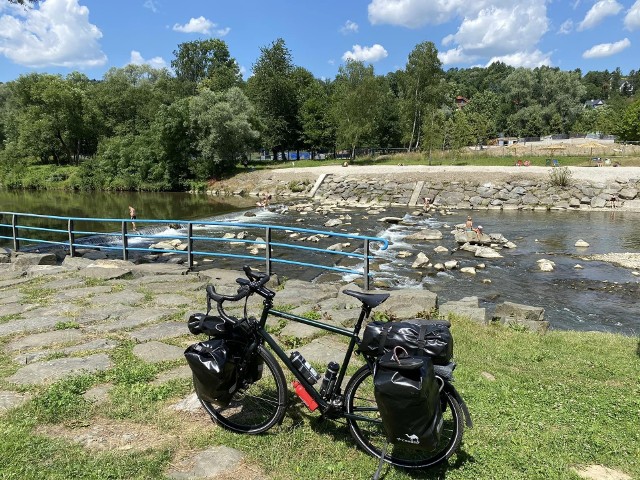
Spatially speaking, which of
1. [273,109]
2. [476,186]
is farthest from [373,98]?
[476,186]

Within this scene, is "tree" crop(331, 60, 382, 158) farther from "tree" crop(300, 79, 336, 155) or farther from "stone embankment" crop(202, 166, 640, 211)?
"stone embankment" crop(202, 166, 640, 211)

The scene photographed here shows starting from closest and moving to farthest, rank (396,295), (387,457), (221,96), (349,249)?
(387,457) < (396,295) < (349,249) < (221,96)

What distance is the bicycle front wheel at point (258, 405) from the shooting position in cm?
344

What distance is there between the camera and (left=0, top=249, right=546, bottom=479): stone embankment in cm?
348

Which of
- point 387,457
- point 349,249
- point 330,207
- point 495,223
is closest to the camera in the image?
point 387,457

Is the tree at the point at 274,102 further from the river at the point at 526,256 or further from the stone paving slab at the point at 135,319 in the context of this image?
the stone paving slab at the point at 135,319

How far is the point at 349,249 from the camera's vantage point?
18.2m

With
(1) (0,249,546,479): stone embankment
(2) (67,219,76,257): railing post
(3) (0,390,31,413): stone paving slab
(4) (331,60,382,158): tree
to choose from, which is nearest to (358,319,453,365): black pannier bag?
(1) (0,249,546,479): stone embankment

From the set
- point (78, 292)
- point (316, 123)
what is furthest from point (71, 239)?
point (316, 123)

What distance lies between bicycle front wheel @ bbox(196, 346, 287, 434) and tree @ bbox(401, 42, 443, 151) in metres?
49.9

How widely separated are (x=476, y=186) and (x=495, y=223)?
9.40 metres

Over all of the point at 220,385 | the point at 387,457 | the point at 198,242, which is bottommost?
the point at 198,242

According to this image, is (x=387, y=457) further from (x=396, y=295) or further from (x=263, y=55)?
(x=263, y=55)

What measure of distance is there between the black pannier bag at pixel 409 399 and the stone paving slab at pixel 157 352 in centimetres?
285
